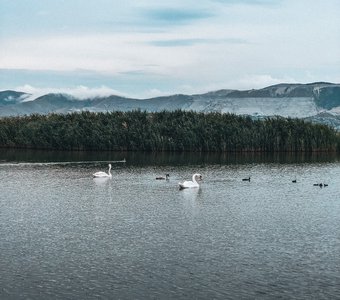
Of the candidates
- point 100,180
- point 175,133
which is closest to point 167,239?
point 100,180

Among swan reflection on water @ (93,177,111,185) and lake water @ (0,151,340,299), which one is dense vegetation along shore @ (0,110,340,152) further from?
swan reflection on water @ (93,177,111,185)

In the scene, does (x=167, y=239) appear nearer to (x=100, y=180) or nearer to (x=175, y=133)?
(x=100, y=180)

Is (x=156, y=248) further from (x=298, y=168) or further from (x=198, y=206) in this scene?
(x=298, y=168)

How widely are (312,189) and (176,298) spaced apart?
42.0m

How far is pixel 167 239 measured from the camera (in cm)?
3862

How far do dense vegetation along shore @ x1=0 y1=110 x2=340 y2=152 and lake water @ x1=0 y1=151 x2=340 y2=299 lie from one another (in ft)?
182

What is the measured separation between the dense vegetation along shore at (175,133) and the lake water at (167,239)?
55.5 meters

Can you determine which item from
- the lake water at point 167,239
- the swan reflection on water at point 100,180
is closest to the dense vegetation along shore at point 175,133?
the lake water at point 167,239

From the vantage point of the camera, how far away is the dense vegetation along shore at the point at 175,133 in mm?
130125

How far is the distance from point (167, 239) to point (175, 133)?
95.9 metres

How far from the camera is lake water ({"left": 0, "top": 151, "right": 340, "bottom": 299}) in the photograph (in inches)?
1143

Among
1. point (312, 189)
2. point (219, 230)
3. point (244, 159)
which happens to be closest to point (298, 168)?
point (244, 159)

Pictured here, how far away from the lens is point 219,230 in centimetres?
4178

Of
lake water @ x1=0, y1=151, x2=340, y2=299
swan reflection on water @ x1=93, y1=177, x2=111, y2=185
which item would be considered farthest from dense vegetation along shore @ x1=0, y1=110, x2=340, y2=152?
swan reflection on water @ x1=93, y1=177, x2=111, y2=185
